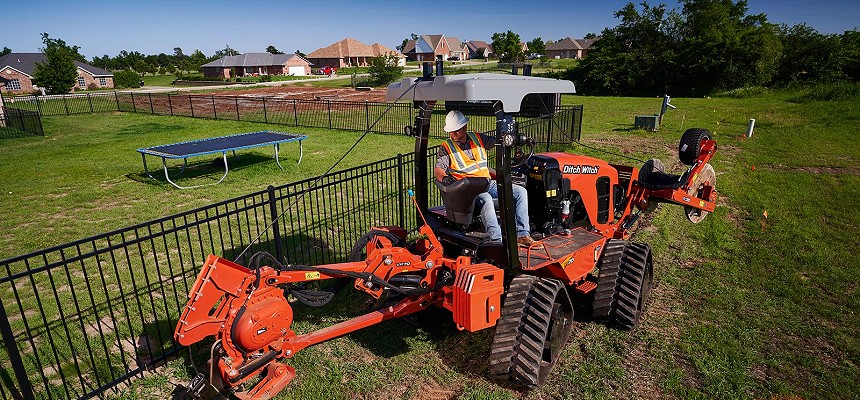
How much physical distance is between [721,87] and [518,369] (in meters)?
38.2

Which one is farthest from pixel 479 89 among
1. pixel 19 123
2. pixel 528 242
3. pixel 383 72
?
pixel 383 72

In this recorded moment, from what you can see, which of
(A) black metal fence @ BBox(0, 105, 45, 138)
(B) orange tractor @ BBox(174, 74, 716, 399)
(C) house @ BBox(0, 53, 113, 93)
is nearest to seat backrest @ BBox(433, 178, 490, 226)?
(B) orange tractor @ BBox(174, 74, 716, 399)

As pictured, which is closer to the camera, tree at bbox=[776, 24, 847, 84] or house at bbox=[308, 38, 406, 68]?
tree at bbox=[776, 24, 847, 84]

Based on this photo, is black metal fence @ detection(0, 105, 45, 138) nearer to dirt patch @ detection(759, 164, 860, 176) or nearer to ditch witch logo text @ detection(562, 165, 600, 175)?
ditch witch logo text @ detection(562, 165, 600, 175)

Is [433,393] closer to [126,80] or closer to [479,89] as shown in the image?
[479,89]

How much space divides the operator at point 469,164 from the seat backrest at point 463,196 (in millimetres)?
116

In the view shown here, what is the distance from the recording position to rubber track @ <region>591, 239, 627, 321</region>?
5.01m

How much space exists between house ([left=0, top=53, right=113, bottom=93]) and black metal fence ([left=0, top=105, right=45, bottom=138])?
44.2 meters

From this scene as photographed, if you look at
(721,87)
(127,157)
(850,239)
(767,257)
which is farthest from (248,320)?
(721,87)

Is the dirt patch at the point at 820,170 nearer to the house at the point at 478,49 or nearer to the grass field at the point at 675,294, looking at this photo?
the grass field at the point at 675,294

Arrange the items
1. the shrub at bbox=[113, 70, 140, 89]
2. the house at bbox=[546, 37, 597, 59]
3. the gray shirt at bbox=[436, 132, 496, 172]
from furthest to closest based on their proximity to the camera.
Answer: the house at bbox=[546, 37, 597, 59] → the shrub at bbox=[113, 70, 140, 89] → the gray shirt at bbox=[436, 132, 496, 172]

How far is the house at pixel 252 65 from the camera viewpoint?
76.1 m

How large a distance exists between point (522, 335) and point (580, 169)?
2064 mm

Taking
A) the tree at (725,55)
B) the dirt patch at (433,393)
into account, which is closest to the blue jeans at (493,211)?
the dirt patch at (433,393)
